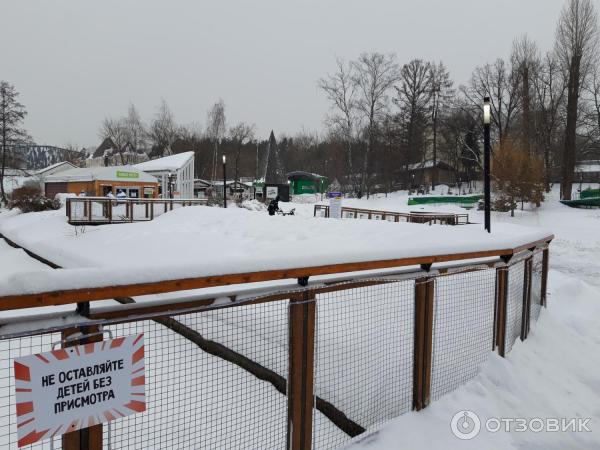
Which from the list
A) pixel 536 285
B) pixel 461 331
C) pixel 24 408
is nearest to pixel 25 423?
pixel 24 408

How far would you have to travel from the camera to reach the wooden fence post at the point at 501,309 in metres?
4.52

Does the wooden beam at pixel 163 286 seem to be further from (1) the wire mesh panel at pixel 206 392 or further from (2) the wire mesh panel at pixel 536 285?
(2) the wire mesh panel at pixel 536 285

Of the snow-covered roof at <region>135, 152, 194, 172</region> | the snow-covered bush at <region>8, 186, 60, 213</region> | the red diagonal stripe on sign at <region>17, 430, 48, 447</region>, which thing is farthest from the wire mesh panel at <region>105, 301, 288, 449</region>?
the snow-covered roof at <region>135, 152, 194, 172</region>

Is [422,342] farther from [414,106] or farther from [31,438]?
[414,106]

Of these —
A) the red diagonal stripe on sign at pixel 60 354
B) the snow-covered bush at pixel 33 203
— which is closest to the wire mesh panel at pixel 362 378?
the red diagonal stripe on sign at pixel 60 354

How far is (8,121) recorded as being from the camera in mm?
50875

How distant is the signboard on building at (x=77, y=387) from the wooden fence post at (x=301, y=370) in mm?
973

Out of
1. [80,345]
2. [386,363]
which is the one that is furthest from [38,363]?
[386,363]

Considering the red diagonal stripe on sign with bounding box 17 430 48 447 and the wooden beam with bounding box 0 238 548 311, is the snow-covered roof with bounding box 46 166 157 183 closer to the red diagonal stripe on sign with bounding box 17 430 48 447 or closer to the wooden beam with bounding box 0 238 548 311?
the wooden beam with bounding box 0 238 548 311

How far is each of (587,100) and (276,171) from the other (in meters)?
31.9

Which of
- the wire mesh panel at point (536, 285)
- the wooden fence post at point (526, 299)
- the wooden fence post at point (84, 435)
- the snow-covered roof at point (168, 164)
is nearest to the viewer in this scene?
the wooden fence post at point (84, 435)

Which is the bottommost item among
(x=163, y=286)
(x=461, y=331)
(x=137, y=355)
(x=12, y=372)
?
(x=12, y=372)

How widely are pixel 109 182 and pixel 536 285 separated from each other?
31614mm

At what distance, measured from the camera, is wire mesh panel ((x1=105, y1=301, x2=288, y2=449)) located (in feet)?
8.48
